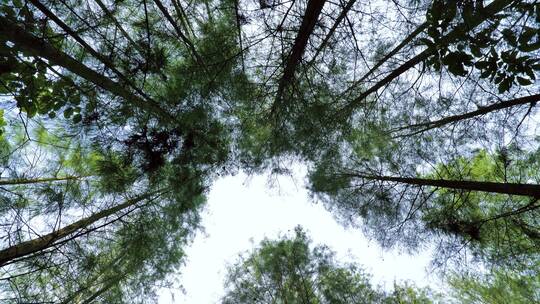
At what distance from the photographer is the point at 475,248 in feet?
15.2

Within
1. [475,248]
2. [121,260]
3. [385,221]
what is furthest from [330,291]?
[121,260]

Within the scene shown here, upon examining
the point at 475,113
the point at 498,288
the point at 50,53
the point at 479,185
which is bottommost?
the point at 498,288

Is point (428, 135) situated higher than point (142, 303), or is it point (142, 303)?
point (428, 135)

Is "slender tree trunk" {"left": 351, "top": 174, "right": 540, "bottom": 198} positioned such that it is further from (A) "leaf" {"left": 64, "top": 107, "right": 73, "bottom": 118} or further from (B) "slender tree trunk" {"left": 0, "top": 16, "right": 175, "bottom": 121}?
(A) "leaf" {"left": 64, "top": 107, "right": 73, "bottom": 118}

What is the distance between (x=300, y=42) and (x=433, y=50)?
156 centimetres

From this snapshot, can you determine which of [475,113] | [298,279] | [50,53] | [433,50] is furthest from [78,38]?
[298,279]

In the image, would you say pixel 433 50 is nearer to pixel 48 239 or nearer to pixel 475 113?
pixel 475 113

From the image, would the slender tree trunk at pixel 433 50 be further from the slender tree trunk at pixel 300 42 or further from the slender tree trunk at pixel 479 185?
the slender tree trunk at pixel 479 185

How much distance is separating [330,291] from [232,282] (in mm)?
2560

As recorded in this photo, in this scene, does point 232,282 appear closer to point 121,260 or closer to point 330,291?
point 330,291

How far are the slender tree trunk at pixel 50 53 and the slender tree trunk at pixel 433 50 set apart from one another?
3.06m

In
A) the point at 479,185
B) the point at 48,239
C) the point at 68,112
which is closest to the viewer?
the point at 48,239

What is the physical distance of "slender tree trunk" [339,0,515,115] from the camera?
7.05 feet

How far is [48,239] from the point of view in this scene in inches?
122
